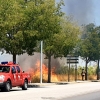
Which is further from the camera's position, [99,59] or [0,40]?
[99,59]

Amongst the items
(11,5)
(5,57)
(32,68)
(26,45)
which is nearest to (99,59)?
(32,68)

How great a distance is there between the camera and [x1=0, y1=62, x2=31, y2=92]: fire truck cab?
2899cm

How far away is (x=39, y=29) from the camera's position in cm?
3569

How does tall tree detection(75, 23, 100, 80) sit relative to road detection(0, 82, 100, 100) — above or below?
above

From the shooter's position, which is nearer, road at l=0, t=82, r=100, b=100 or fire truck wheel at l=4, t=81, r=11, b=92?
road at l=0, t=82, r=100, b=100

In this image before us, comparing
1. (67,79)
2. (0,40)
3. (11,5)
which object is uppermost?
(11,5)

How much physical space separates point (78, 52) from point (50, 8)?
21.0 m

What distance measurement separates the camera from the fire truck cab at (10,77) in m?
29.0

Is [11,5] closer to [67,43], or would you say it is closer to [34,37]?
[34,37]

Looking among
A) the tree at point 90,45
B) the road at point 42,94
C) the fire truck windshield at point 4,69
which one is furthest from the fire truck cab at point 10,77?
the tree at point 90,45

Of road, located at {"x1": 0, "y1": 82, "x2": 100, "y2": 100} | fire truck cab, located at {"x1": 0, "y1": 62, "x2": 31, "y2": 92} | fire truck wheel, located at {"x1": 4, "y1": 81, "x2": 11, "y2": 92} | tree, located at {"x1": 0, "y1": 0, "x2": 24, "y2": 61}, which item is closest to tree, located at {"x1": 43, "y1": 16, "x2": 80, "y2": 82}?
tree, located at {"x1": 0, "y1": 0, "x2": 24, "y2": 61}

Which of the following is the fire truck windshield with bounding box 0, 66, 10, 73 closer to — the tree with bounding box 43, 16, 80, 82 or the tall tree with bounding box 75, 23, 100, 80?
the tree with bounding box 43, 16, 80, 82

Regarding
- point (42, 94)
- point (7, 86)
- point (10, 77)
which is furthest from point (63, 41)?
point (42, 94)

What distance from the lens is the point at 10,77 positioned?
97.2 ft
